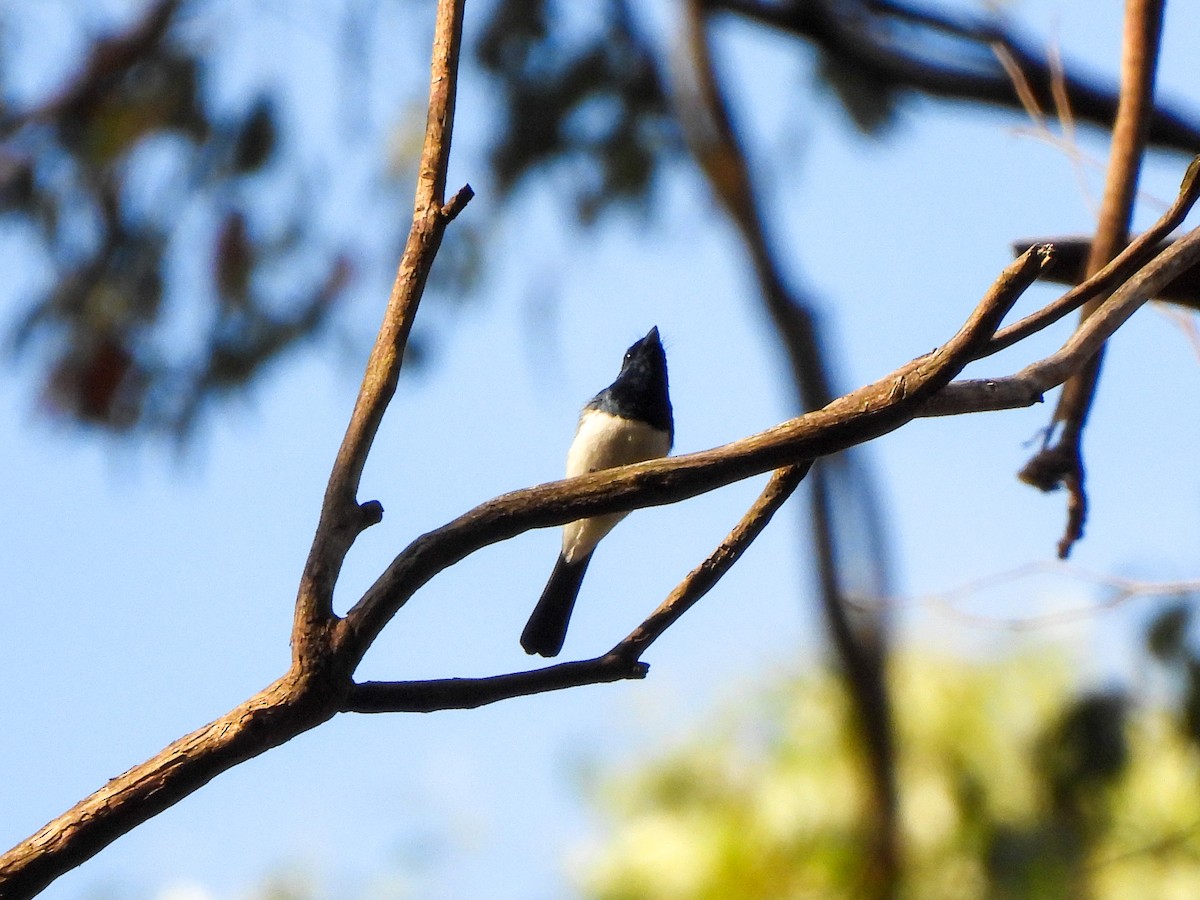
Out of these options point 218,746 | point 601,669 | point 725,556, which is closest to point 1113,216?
point 725,556

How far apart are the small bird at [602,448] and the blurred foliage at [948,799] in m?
0.74

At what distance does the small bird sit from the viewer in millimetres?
3289

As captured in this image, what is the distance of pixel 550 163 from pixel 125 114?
82.0 inches

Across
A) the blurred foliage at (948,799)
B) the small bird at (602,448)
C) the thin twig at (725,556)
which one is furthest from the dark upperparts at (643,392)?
the thin twig at (725,556)

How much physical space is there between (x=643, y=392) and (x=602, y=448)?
0.20m

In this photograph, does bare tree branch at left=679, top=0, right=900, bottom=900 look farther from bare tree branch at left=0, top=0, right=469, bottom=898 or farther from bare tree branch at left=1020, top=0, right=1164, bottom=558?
bare tree branch at left=0, top=0, right=469, bottom=898

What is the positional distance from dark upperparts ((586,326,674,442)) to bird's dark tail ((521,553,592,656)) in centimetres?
40

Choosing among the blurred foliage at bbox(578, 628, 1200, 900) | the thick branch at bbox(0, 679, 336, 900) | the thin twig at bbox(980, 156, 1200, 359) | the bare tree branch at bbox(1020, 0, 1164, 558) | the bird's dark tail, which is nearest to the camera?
the thick branch at bbox(0, 679, 336, 900)

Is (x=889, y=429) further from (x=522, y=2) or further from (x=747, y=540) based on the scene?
(x=522, y=2)

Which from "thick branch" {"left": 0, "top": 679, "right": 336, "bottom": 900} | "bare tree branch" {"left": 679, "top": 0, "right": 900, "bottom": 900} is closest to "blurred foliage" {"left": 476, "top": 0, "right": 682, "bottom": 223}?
"bare tree branch" {"left": 679, "top": 0, "right": 900, "bottom": 900}

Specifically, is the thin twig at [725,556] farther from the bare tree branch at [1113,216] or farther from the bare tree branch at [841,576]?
the bare tree branch at [841,576]

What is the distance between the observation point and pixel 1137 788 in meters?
4.61

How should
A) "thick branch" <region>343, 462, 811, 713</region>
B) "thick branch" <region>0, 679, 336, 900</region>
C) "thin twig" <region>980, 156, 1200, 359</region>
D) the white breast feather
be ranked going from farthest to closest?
the white breast feather < "thin twig" <region>980, 156, 1200, 359</region> < "thick branch" <region>343, 462, 811, 713</region> < "thick branch" <region>0, 679, 336, 900</region>

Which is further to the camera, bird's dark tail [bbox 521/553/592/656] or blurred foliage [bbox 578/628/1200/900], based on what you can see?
blurred foliage [bbox 578/628/1200/900]
